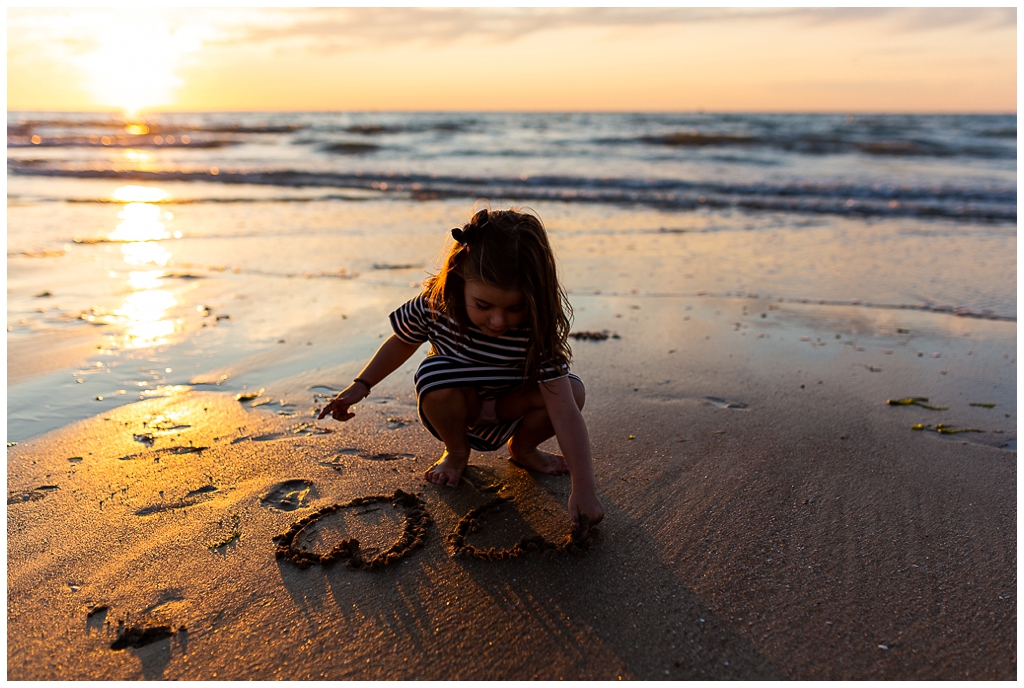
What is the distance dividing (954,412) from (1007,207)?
9.17 metres

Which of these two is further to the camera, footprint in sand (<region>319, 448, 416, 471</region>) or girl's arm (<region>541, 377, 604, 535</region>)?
footprint in sand (<region>319, 448, 416, 471</region>)

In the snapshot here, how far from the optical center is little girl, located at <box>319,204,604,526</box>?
2277 mm

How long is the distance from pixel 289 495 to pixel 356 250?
5.00 m

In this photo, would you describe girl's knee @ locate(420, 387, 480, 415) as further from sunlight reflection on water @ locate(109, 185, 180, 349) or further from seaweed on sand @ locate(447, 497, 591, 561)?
sunlight reflection on water @ locate(109, 185, 180, 349)

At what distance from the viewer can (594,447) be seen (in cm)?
307

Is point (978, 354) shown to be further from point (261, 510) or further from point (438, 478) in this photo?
point (261, 510)

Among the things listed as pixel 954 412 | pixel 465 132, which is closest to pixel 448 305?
pixel 954 412

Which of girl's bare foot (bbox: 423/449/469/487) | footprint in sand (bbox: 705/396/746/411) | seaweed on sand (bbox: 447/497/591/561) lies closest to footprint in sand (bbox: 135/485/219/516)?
girl's bare foot (bbox: 423/449/469/487)

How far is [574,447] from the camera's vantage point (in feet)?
7.72

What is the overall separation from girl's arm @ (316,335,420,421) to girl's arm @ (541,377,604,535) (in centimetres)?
60

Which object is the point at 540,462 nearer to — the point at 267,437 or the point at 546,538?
the point at 546,538

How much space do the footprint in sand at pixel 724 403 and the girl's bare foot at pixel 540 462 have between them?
104 centimetres

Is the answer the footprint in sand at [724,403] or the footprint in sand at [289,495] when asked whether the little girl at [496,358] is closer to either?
the footprint in sand at [289,495]

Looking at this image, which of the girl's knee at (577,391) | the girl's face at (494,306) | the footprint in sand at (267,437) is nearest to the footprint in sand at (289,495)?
the footprint in sand at (267,437)
